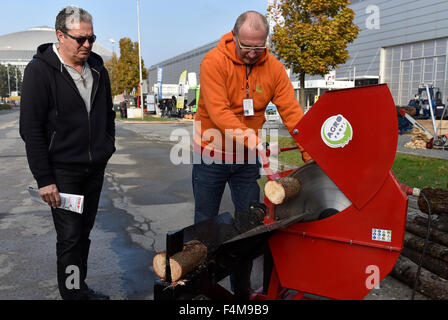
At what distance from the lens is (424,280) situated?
3.08m

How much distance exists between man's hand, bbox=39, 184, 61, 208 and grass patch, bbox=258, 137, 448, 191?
15.1 ft

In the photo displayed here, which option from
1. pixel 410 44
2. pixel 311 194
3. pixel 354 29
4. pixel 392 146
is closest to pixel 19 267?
pixel 311 194

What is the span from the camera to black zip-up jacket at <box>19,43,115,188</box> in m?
2.42

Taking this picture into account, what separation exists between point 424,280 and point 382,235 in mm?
1443

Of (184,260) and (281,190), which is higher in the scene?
(281,190)

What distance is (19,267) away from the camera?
12.3ft

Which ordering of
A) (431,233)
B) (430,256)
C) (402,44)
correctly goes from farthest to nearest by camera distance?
1. (402,44)
2. (431,233)
3. (430,256)

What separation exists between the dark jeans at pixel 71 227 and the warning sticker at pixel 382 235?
1.88m

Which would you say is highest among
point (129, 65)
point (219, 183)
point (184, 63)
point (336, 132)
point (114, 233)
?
point (184, 63)

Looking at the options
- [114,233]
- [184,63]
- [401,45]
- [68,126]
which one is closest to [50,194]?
[68,126]

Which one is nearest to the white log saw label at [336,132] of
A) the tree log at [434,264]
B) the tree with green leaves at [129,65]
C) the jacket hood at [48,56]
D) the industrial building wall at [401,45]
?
the jacket hood at [48,56]

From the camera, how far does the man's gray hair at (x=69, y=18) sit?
244 centimetres

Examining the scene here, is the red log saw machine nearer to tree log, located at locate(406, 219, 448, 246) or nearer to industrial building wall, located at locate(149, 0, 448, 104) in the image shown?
tree log, located at locate(406, 219, 448, 246)

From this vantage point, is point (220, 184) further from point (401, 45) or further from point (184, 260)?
point (401, 45)
